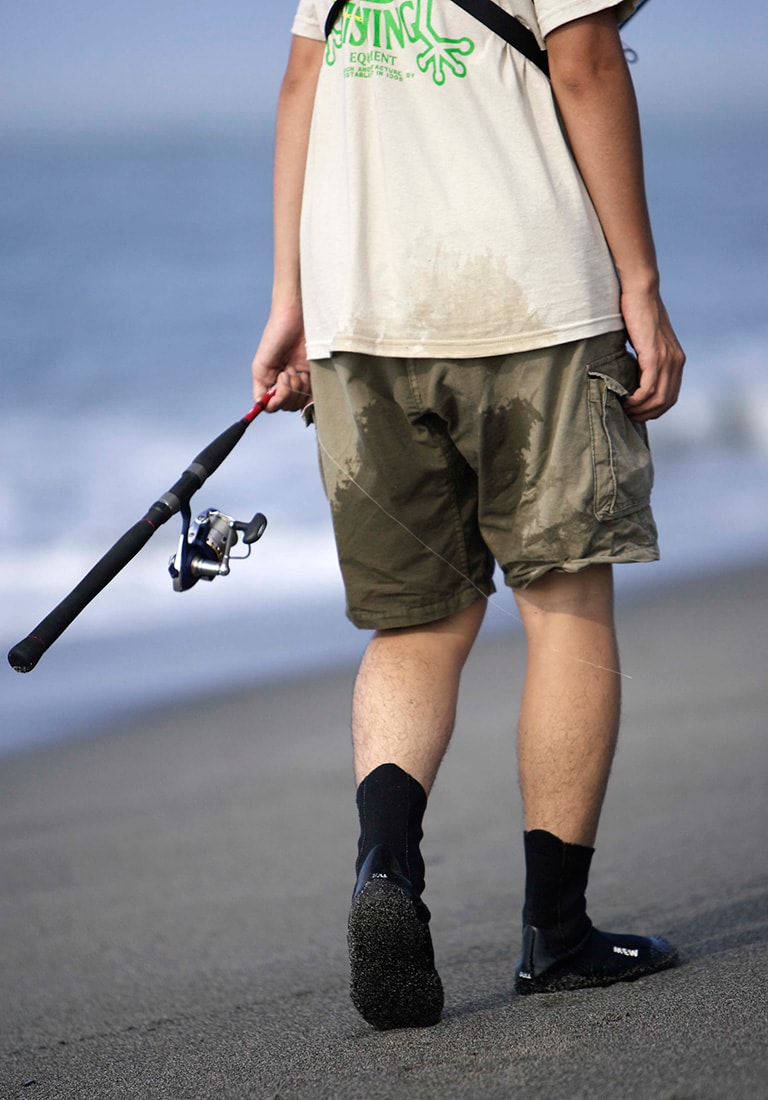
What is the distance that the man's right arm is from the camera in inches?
76.5

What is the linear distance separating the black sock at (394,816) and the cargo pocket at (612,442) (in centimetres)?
47

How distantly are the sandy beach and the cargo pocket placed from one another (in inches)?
26.7

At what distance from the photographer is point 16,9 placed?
14.9 meters

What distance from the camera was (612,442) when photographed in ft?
5.57

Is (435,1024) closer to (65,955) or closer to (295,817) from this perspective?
(65,955)

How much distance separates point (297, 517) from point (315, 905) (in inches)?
182

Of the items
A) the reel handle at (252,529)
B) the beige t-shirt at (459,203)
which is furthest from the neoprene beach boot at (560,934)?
the beige t-shirt at (459,203)

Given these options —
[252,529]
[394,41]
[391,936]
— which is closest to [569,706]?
[391,936]

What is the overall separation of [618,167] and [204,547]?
0.82 meters

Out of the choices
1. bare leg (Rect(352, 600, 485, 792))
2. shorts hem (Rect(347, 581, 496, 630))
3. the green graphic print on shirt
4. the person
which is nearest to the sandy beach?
the person

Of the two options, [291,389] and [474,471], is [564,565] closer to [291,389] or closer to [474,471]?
[474,471]

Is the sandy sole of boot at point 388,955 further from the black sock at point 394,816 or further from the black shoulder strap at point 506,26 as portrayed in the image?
the black shoulder strap at point 506,26

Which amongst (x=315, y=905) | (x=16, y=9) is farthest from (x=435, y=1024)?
(x=16, y=9)

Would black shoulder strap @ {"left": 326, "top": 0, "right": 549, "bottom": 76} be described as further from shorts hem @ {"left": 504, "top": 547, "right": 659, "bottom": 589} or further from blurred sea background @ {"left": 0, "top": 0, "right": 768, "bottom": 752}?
blurred sea background @ {"left": 0, "top": 0, "right": 768, "bottom": 752}
